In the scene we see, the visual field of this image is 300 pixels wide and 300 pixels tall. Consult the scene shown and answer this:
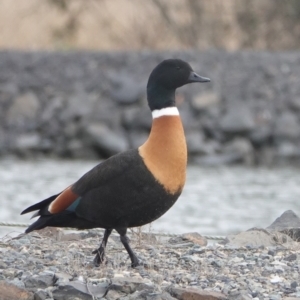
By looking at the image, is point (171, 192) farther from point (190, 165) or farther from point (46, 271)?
point (190, 165)

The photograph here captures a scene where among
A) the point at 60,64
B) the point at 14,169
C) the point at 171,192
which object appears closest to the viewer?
the point at 171,192

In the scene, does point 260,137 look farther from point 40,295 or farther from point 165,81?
point 40,295

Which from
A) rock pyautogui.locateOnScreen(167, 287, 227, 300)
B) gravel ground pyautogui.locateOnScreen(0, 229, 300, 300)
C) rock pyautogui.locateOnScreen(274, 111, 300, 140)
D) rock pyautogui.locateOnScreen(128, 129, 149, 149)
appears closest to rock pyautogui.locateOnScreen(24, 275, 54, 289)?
gravel ground pyautogui.locateOnScreen(0, 229, 300, 300)

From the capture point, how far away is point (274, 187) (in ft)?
55.3

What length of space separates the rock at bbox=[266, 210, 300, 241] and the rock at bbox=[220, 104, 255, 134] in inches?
429

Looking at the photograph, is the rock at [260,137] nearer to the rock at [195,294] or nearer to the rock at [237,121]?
the rock at [237,121]

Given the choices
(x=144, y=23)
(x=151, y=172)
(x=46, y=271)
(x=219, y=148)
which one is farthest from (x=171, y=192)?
(x=144, y=23)

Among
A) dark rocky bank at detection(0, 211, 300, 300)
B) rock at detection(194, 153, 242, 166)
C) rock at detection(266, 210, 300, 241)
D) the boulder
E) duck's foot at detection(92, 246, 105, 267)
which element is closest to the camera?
dark rocky bank at detection(0, 211, 300, 300)

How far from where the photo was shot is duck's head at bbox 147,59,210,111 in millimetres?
7031

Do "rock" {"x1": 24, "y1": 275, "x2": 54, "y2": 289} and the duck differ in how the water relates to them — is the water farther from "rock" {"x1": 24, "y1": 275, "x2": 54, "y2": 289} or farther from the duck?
"rock" {"x1": 24, "y1": 275, "x2": 54, "y2": 289}

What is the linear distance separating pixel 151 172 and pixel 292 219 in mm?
2674

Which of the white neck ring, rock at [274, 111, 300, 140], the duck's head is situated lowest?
the white neck ring

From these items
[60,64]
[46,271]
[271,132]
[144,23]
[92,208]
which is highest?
[144,23]

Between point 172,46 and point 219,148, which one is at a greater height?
point 172,46
